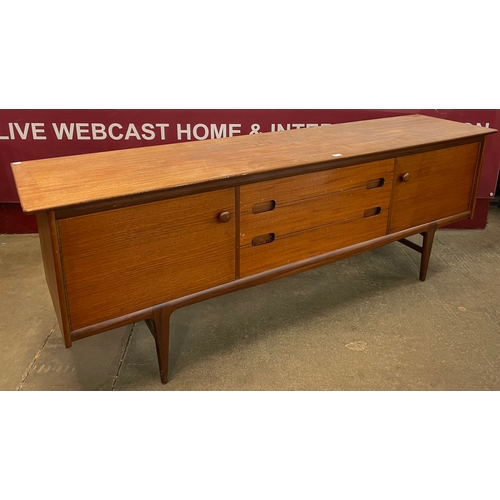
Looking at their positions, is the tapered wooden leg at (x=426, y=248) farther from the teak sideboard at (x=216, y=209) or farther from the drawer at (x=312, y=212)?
the drawer at (x=312, y=212)

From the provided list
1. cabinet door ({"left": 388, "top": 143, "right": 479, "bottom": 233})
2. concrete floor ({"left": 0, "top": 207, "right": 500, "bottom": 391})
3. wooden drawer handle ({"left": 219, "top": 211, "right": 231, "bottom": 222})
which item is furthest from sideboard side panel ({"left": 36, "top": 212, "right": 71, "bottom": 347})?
cabinet door ({"left": 388, "top": 143, "right": 479, "bottom": 233})

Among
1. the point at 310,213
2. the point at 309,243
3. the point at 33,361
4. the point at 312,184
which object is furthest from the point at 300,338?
the point at 33,361

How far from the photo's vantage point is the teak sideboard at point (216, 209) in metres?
1.76

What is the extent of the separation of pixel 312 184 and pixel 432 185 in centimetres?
79

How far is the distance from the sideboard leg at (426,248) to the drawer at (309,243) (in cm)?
38

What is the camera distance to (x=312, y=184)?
217 centimetres

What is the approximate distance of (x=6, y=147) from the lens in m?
3.25

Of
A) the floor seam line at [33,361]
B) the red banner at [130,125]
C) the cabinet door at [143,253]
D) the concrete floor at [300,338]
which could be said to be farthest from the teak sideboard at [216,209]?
the red banner at [130,125]

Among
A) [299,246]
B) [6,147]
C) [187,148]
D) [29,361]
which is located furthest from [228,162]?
[6,147]

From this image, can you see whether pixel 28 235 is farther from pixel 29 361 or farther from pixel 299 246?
pixel 299 246

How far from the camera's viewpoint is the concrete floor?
2180 mm

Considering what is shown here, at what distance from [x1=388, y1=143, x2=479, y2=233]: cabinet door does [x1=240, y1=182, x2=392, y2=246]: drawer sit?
10 cm

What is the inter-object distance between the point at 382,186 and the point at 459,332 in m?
0.78

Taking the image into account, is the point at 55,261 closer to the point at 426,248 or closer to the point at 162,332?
the point at 162,332
